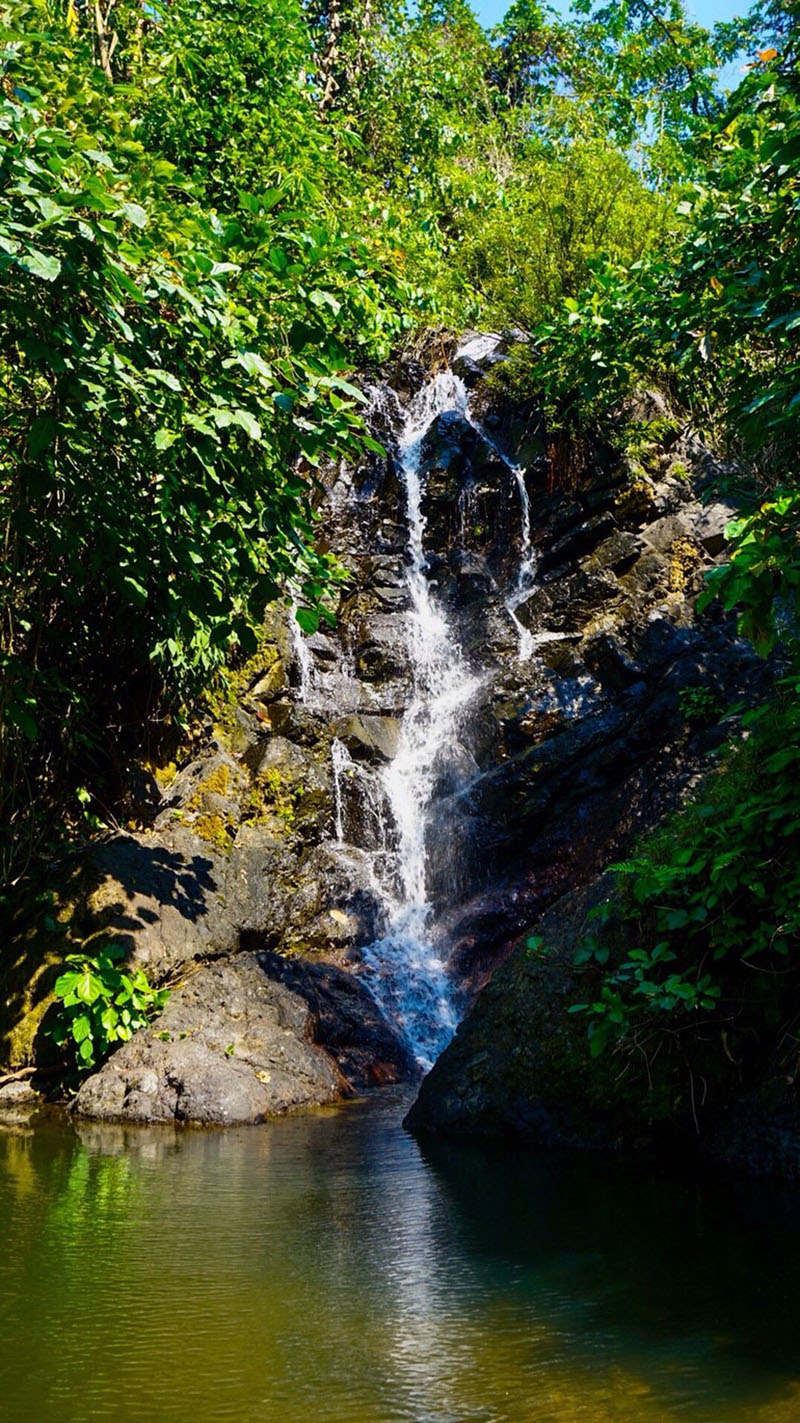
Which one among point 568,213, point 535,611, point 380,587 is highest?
point 568,213

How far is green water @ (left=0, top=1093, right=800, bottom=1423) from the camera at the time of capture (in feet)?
8.79

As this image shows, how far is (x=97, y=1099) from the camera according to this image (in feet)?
24.9

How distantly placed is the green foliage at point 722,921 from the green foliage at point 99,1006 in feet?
12.7

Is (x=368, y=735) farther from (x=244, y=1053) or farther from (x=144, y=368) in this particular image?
(x=144, y=368)

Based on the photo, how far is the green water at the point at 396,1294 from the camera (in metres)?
2.68

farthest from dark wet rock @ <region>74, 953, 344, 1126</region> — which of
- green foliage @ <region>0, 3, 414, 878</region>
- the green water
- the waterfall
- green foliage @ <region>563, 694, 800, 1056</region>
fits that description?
green foliage @ <region>563, 694, 800, 1056</region>

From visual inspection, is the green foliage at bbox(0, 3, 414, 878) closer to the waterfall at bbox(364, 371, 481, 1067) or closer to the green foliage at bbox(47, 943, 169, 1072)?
the green foliage at bbox(47, 943, 169, 1072)

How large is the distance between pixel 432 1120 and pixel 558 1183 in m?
1.61

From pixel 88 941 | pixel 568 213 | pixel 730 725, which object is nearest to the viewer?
pixel 88 941

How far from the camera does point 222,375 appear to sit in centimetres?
473

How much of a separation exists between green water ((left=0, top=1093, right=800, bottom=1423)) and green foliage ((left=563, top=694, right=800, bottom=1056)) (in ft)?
2.95

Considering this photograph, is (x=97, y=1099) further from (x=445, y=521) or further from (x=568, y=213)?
(x=568, y=213)

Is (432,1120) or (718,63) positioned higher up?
(718,63)

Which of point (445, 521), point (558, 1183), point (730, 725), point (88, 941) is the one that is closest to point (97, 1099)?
point (88, 941)
